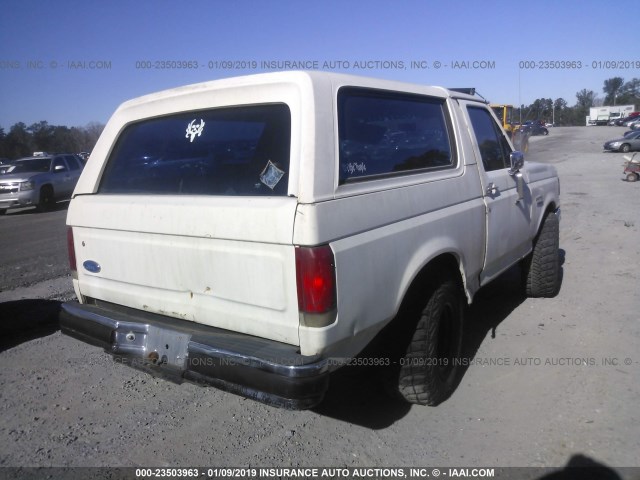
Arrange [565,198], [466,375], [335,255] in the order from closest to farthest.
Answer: [335,255] < [466,375] < [565,198]

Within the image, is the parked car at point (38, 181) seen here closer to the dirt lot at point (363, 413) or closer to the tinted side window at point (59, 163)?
the tinted side window at point (59, 163)

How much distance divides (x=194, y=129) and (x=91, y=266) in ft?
3.59

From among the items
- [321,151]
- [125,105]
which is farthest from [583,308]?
[125,105]

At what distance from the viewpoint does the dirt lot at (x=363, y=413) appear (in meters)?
2.82

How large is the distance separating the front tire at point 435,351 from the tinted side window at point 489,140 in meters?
1.23

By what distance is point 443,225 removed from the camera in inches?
120

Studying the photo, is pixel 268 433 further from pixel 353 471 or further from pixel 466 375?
pixel 466 375

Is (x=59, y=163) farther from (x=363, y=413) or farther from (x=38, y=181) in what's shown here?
(x=363, y=413)

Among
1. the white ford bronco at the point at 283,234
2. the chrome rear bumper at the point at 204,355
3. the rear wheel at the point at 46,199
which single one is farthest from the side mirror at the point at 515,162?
the rear wheel at the point at 46,199

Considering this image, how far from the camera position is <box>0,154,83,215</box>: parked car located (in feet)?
47.8

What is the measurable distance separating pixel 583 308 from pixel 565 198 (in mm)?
8458

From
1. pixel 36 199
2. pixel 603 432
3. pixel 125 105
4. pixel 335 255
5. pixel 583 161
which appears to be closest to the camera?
pixel 335 255

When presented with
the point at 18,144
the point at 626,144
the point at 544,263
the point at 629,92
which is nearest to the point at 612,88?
the point at 629,92

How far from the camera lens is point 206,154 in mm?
2908
